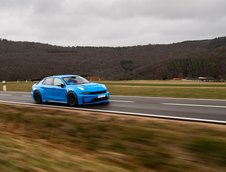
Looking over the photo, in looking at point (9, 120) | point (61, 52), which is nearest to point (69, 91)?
point (9, 120)

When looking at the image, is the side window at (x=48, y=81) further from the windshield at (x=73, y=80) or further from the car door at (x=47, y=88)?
the windshield at (x=73, y=80)

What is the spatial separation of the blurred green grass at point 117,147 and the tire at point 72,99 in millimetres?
3807

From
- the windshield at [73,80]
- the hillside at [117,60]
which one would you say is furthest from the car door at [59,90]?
the hillside at [117,60]

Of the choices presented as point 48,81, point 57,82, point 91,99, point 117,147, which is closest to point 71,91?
point 91,99

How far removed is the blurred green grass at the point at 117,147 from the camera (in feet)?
20.6

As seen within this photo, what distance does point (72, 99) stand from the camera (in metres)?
14.6

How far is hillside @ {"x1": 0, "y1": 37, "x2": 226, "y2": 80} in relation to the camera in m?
92.3

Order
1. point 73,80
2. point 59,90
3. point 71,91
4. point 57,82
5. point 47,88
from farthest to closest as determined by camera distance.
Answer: point 47,88 < point 57,82 < point 73,80 < point 59,90 < point 71,91

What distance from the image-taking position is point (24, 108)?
13312 millimetres

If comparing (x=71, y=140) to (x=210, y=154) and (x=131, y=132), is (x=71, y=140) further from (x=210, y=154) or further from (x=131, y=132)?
(x=210, y=154)

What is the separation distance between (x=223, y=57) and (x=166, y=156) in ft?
317

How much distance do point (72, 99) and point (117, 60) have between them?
104 meters

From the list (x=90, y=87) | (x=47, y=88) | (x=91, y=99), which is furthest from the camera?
(x=47, y=88)

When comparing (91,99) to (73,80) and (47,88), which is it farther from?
(47,88)
